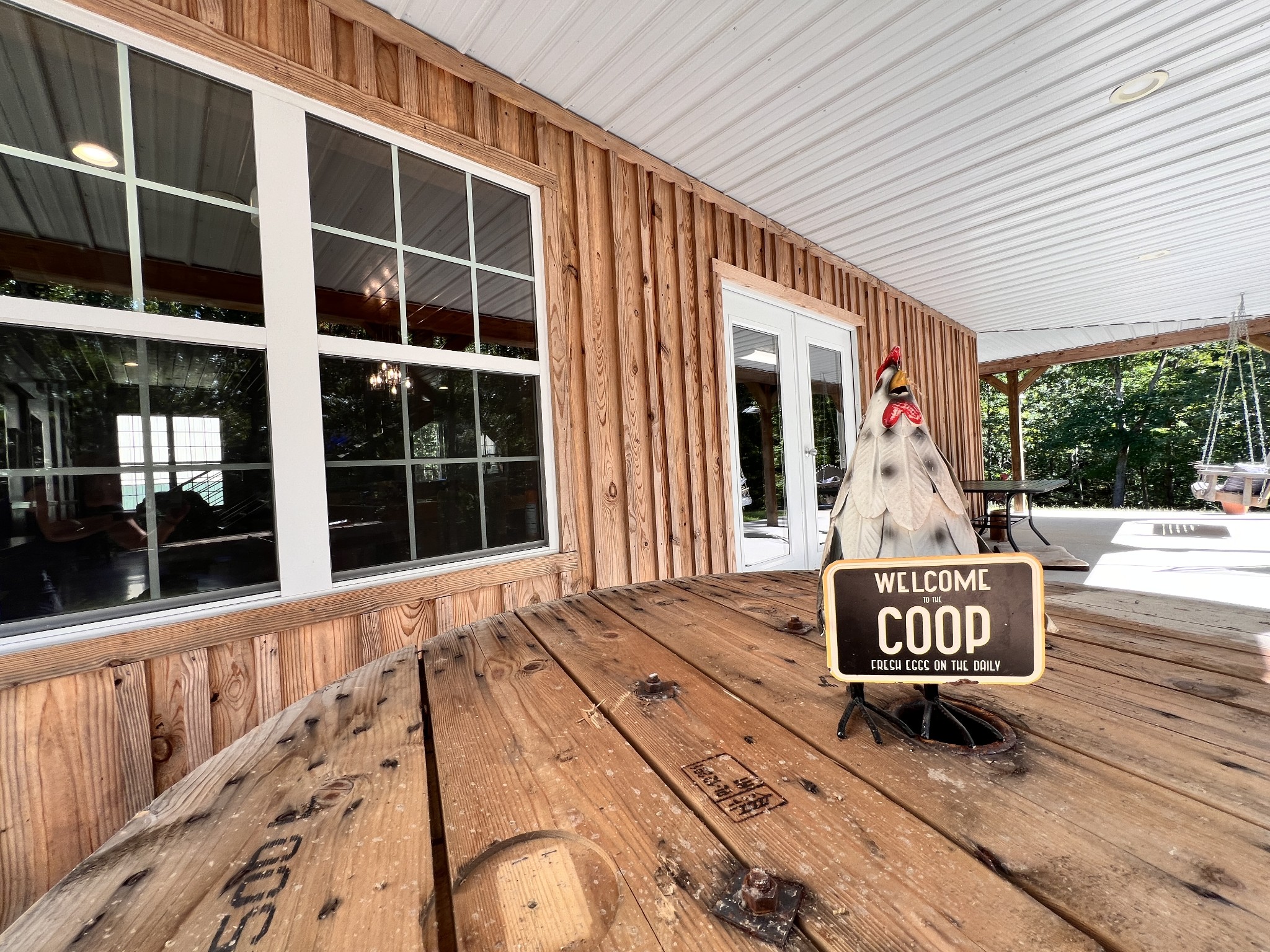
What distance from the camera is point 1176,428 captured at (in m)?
13.4

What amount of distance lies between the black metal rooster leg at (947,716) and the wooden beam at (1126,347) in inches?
379

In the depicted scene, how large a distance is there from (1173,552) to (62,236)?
7249mm

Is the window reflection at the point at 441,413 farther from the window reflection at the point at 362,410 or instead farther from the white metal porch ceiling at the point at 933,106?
the white metal porch ceiling at the point at 933,106

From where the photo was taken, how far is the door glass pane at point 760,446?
3494 mm

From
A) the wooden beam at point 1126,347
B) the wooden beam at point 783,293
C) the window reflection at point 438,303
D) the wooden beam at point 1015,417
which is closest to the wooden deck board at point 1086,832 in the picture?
the window reflection at point 438,303

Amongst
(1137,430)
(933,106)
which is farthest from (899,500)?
(1137,430)

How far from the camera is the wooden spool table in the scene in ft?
1.26

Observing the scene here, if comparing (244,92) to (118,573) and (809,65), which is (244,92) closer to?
(118,573)

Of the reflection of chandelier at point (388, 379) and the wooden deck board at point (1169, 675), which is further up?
the reflection of chandelier at point (388, 379)

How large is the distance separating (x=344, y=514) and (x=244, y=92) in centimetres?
137

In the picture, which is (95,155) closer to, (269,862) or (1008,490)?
(269,862)

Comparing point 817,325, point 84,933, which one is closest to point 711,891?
point 84,933

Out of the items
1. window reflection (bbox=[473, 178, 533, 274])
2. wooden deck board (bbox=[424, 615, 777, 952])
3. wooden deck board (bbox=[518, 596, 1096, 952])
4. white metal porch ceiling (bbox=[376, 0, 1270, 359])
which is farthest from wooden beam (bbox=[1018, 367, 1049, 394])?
wooden deck board (bbox=[424, 615, 777, 952])

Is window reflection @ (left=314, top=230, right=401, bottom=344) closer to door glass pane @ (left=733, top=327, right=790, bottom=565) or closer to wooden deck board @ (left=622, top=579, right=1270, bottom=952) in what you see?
wooden deck board @ (left=622, top=579, right=1270, bottom=952)
